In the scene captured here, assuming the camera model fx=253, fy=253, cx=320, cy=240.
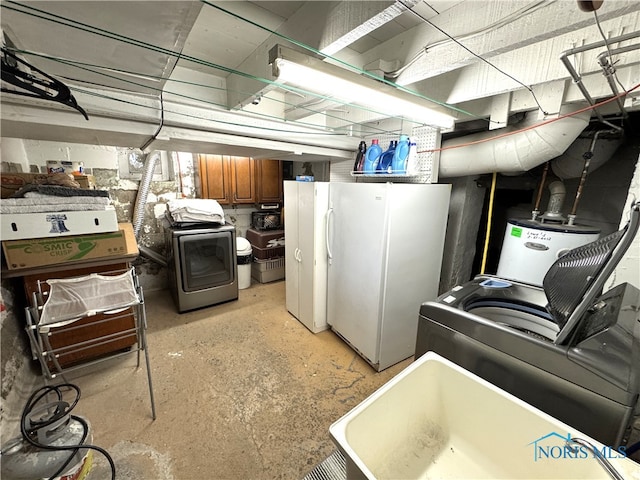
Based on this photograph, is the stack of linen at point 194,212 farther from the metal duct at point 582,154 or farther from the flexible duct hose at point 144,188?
the metal duct at point 582,154

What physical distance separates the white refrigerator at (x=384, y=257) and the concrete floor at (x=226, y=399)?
0.32m

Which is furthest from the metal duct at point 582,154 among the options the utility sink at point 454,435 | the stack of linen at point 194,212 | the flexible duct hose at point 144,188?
the flexible duct hose at point 144,188

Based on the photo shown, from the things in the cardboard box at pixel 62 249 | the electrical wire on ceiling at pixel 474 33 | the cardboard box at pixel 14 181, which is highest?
the electrical wire on ceiling at pixel 474 33

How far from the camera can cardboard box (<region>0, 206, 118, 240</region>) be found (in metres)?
1.51

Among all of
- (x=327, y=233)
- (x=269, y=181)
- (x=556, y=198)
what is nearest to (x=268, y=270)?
(x=269, y=181)

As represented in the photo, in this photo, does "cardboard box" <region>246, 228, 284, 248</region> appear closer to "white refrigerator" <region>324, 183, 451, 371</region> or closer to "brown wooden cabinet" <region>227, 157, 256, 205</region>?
"brown wooden cabinet" <region>227, 157, 256, 205</region>

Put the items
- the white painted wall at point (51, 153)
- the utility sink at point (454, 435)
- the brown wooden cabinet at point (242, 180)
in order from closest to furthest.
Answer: the utility sink at point (454, 435), the white painted wall at point (51, 153), the brown wooden cabinet at point (242, 180)

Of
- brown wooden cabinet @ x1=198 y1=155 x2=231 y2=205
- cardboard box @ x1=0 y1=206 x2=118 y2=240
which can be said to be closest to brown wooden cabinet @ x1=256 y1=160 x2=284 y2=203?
brown wooden cabinet @ x1=198 y1=155 x2=231 y2=205

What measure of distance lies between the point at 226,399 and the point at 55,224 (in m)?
1.65

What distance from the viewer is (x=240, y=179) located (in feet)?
12.3

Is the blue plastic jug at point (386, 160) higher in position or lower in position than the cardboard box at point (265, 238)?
higher

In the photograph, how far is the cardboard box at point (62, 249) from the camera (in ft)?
5.16

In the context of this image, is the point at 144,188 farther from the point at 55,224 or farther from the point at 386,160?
the point at 386,160

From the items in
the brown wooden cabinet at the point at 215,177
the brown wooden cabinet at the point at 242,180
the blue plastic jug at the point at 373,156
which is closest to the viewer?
the blue plastic jug at the point at 373,156
